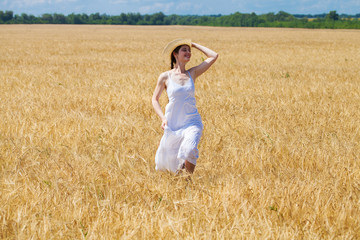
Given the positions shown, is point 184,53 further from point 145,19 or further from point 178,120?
point 145,19

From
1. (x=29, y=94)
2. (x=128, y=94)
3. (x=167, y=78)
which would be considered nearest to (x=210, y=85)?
(x=128, y=94)

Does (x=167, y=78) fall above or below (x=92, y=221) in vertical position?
above

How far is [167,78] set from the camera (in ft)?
11.5

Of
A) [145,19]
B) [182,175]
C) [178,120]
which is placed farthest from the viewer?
[145,19]

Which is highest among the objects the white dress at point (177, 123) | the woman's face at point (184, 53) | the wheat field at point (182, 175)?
the woman's face at point (184, 53)

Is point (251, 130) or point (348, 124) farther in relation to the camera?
point (348, 124)

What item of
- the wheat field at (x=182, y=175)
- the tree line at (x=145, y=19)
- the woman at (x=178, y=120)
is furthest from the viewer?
the tree line at (x=145, y=19)

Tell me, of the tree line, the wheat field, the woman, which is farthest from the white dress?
the tree line

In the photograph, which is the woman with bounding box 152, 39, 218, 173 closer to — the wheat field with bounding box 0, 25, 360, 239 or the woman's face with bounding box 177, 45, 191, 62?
the woman's face with bounding box 177, 45, 191, 62

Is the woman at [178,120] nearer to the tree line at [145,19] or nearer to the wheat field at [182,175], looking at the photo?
the wheat field at [182,175]

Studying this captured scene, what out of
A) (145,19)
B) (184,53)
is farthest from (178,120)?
(145,19)

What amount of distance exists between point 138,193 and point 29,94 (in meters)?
5.07

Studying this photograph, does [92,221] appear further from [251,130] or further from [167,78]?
[251,130]

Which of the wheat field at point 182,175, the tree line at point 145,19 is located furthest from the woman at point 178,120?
the tree line at point 145,19
